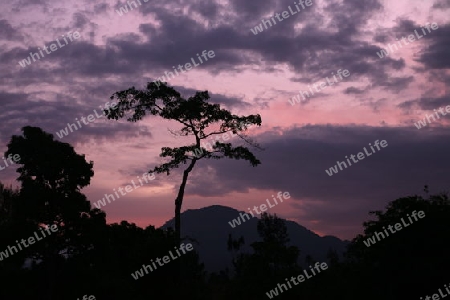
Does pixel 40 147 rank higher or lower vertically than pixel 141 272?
higher

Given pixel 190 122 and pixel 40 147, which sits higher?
pixel 40 147

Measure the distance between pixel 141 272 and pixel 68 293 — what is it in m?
5.53

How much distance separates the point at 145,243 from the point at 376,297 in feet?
56.4

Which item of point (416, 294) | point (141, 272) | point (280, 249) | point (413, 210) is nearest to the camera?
point (416, 294)

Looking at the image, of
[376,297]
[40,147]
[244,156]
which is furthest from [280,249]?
[40,147]

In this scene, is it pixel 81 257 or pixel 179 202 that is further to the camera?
pixel 81 257

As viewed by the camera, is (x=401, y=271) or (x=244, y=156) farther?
(x=244, y=156)

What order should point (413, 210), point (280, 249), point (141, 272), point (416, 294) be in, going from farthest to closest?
point (280, 249) < point (141, 272) < point (413, 210) < point (416, 294)

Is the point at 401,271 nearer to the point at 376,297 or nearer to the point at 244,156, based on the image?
the point at 376,297

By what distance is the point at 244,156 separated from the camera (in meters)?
39.6

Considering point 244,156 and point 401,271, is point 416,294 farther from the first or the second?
point 244,156

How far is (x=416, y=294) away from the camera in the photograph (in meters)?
30.3

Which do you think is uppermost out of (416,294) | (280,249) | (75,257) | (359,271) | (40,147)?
(40,147)

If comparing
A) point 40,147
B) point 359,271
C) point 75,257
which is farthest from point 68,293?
point 359,271
